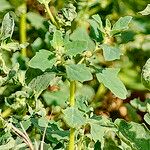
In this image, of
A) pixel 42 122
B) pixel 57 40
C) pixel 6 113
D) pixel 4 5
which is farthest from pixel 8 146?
pixel 4 5

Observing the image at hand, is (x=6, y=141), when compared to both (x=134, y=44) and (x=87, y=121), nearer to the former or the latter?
(x=87, y=121)

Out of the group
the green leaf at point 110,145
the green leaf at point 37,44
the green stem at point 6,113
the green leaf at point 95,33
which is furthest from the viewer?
the green leaf at point 37,44

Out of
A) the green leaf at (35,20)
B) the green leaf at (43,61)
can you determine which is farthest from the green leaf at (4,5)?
the green leaf at (43,61)

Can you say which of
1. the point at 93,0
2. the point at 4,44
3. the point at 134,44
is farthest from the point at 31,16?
the point at 4,44

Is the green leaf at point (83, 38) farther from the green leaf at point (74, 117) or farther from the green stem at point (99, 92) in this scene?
the green stem at point (99, 92)

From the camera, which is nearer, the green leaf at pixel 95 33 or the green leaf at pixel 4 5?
the green leaf at pixel 95 33

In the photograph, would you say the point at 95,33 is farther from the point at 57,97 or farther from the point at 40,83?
the point at 57,97

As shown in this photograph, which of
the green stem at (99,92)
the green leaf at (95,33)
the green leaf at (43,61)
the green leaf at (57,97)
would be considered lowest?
the green stem at (99,92)
